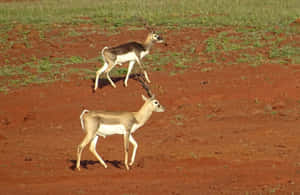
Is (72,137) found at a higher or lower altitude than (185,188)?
lower

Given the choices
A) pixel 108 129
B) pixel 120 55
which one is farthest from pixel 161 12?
pixel 108 129

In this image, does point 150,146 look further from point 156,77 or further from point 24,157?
point 156,77

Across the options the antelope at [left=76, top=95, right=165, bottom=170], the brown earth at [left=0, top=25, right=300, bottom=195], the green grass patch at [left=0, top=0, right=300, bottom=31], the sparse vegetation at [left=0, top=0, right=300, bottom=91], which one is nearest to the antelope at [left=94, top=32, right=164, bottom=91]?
the brown earth at [left=0, top=25, right=300, bottom=195]

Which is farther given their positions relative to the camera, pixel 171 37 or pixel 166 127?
pixel 171 37

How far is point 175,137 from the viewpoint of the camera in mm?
14805

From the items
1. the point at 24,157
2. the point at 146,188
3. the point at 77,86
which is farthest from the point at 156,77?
the point at 146,188

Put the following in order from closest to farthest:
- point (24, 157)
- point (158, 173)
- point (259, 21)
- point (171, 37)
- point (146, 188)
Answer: point (146, 188)
point (158, 173)
point (24, 157)
point (171, 37)
point (259, 21)

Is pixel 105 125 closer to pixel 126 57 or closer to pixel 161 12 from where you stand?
pixel 126 57

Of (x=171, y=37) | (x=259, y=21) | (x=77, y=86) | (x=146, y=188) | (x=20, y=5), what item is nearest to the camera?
(x=146, y=188)

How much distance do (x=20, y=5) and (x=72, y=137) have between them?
1006 inches

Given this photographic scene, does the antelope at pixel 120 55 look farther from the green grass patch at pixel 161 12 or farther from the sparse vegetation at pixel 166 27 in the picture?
the green grass patch at pixel 161 12

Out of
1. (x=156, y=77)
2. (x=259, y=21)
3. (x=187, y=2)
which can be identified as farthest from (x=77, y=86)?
(x=187, y=2)

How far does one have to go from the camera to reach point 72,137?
15594mm

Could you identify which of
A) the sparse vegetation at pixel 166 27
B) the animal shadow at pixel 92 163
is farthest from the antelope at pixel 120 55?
the animal shadow at pixel 92 163
